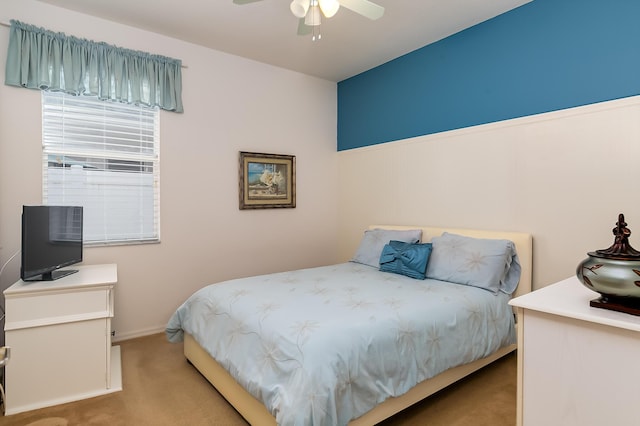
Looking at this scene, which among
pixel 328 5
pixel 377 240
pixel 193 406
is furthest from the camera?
pixel 377 240

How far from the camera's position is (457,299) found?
2311 mm

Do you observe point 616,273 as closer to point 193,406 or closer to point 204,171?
point 193,406

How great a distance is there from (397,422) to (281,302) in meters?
0.92

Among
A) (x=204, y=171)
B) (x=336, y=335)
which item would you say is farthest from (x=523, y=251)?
(x=204, y=171)

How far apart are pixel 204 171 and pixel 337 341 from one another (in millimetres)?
2516

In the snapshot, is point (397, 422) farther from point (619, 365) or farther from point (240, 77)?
point (240, 77)

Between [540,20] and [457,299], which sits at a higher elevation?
[540,20]

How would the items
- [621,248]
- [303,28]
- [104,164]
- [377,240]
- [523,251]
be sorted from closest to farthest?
[621,248] < [303,28] < [523,251] < [104,164] < [377,240]

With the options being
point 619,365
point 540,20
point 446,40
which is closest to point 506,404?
point 619,365

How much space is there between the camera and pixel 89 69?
2957 mm

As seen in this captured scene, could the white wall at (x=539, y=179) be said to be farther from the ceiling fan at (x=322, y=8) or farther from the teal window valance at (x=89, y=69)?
the teal window valance at (x=89, y=69)

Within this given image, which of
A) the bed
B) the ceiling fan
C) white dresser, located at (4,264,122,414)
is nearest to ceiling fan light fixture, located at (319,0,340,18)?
the ceiling fan

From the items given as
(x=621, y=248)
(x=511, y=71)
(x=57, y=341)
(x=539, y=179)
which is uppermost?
(x=511, y=71)

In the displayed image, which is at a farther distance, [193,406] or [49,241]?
[49,241]
